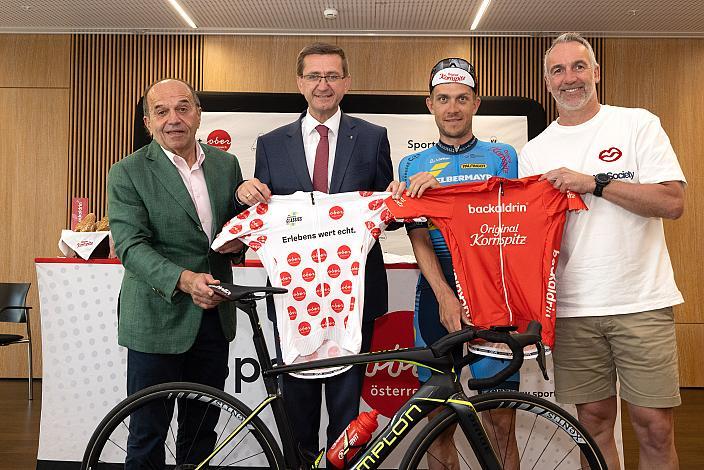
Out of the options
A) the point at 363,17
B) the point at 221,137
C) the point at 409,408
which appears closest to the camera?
the point at 409,408

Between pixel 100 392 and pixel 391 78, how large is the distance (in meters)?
4.92

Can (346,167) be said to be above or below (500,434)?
above

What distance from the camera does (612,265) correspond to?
2395 mm

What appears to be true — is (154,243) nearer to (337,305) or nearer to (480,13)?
(337,305)

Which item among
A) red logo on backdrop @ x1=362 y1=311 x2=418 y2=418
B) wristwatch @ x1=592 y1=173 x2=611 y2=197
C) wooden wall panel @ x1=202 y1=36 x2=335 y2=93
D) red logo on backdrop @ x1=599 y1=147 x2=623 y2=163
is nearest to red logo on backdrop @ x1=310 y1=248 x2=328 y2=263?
wristwatch @ x1=592 y1=173 x2=611 y2=197

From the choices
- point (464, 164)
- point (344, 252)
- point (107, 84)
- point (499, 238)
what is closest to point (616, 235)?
point (499, 238)

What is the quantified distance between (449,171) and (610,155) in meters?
0.61

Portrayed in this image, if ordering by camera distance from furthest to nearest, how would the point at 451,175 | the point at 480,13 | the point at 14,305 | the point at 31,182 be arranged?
1. the point at 31,182
2. the point at 480,13
3. the point at 14,305
4. the point at 451,175

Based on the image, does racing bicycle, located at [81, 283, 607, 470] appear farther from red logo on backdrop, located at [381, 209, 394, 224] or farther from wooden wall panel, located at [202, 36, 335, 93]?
wooden wall panel, located at [202, 36, 335, 93]

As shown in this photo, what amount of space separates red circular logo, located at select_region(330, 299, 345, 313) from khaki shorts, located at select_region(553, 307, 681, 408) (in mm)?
846

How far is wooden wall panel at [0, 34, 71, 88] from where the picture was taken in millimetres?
7348

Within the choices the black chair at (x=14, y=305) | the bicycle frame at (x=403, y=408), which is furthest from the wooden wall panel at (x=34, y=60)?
the bicycle frame at (x=403, y=408)

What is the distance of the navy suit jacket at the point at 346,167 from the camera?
257cm

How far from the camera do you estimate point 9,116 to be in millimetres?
7355
